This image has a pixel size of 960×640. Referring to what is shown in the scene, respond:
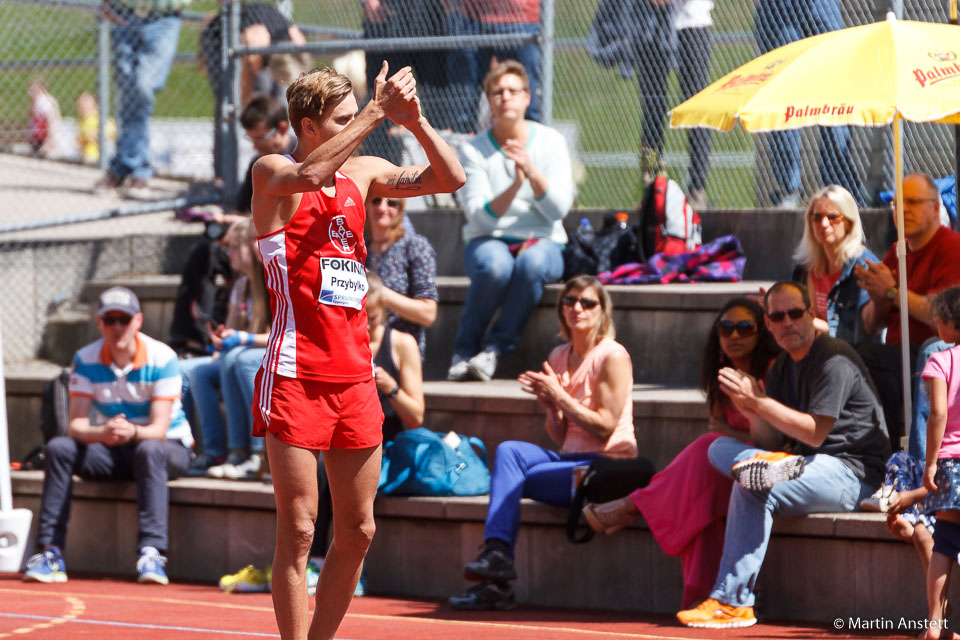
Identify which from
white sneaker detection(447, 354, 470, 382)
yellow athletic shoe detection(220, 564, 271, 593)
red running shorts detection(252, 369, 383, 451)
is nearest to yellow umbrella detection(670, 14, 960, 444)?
red running shorts detection(252, 369, 383, 451)

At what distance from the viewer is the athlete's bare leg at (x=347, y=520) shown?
4664mm

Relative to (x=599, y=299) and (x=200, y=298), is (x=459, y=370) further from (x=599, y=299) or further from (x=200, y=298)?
(x=200, y=298)

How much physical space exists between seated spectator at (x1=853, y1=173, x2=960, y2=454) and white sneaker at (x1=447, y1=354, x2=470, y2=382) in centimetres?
235

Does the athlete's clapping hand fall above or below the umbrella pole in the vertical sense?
A: above

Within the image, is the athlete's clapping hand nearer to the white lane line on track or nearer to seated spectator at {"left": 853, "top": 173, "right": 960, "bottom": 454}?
the white lane line on track

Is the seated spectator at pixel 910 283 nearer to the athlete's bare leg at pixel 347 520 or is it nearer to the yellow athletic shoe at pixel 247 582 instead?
the athlete's bare leg at pixel 347 520

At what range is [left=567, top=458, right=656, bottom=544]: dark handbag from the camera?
6723 millimetres

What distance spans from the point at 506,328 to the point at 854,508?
2.62 metres

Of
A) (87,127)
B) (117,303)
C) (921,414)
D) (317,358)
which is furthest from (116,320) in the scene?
(87,127)

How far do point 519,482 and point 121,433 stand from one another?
2.32 meters

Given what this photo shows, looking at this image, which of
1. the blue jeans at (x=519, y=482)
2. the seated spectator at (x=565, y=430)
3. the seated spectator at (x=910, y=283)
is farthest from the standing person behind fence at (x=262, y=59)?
the seated spectator at (x=910, y=283)

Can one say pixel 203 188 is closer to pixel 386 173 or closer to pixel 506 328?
pixel 506 328

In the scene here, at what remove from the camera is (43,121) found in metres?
14.4

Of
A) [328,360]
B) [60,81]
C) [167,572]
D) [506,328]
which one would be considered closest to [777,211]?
[506,328]
